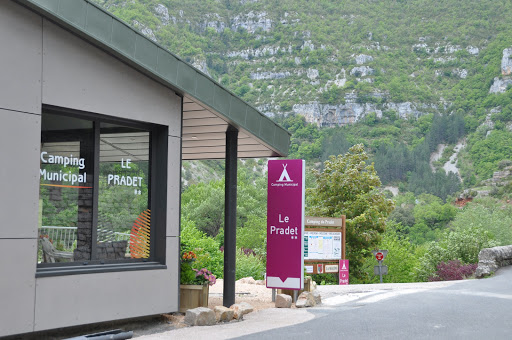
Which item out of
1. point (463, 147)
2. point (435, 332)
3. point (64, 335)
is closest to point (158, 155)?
point (64, 335)

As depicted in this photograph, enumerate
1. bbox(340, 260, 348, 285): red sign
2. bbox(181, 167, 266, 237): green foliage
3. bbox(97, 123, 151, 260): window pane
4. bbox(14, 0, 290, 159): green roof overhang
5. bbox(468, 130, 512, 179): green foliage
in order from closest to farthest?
bbox(14, 0, 290, 159): green roof overhang → bbox(97, 123, 151, 260): window pane → bbox(340, 260, 348, 285): red sign → bbox(181, 167, 266, 237): green foliage → bbox(468, 130, 512, 179): green foliage

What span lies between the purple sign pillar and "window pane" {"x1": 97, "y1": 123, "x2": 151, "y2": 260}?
289 centimetres

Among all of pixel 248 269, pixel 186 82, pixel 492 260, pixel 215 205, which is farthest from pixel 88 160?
pixel 215 205

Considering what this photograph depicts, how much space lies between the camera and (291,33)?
15038cm

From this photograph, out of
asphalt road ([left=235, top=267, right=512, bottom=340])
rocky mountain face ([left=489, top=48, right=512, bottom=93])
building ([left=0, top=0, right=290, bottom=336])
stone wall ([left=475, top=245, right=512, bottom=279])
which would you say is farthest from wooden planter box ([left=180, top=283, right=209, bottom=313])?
rocky mountain face ([left=489, top=48, right=512, bottom=93])

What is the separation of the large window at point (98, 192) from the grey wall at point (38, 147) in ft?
0.87

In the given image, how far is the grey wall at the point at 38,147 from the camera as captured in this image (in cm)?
756

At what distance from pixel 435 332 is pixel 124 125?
5338 millimetres

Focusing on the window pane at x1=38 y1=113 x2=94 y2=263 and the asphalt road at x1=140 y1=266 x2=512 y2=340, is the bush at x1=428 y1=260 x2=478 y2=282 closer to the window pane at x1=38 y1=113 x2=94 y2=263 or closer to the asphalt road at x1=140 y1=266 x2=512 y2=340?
the asphalt road at x1=140 y1=266 x2=512 y2=340

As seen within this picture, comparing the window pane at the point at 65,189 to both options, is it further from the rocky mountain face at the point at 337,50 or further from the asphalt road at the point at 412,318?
the rocky mountain face at the point at 337,50

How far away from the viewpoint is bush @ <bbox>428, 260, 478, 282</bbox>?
20.2 metres

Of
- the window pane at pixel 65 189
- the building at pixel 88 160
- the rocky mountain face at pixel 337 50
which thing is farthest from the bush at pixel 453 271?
the rocky mountain face at pixel 337 50

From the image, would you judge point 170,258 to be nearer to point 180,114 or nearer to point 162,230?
point 162,230

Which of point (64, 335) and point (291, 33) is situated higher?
point (291, 33)
